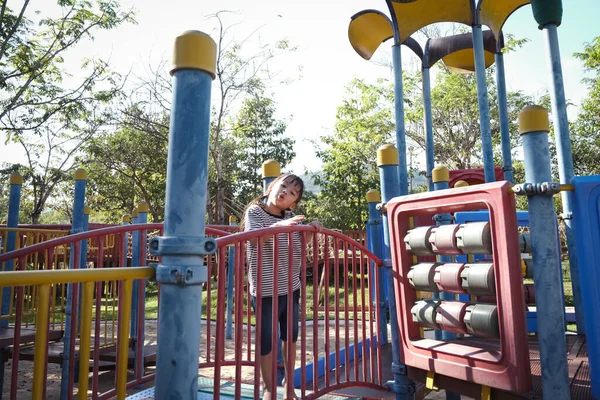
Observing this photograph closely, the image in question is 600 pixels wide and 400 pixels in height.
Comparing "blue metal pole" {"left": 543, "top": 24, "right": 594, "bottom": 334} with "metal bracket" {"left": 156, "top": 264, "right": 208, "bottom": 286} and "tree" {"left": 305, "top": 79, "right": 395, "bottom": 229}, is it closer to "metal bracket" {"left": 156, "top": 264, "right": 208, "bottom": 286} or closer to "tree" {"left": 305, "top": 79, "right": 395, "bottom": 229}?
"metal bracket" {"left": 156, "top": 264, "right": 208, "bottom": 286}

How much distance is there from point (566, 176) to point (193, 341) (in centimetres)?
271

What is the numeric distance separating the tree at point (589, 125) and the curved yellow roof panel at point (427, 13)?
13.6 m

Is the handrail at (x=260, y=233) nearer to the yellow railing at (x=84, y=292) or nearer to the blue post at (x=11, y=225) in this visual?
the yellow railing at (x=84, y=292)

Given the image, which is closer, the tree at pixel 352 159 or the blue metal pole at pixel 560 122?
the blue metal pole at pixel 560 122

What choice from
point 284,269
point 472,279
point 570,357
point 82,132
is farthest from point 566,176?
point 82,132

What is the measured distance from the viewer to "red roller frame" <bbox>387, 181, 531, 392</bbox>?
6.23 ft

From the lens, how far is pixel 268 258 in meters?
2.51

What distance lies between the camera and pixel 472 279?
6.85ft

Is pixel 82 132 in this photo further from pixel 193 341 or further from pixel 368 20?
pixel 193 341

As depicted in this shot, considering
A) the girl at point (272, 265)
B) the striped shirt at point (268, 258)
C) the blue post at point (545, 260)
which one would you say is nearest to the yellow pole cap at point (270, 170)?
the girl at point (272, 265)

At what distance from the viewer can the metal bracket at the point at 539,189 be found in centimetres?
181

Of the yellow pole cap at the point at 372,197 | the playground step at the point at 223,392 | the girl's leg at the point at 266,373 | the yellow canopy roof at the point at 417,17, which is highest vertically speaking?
the yellow canopy roof at the point at 417,17

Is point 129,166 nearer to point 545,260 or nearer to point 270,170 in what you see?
point 270,170

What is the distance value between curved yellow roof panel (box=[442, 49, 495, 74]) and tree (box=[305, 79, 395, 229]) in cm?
886
